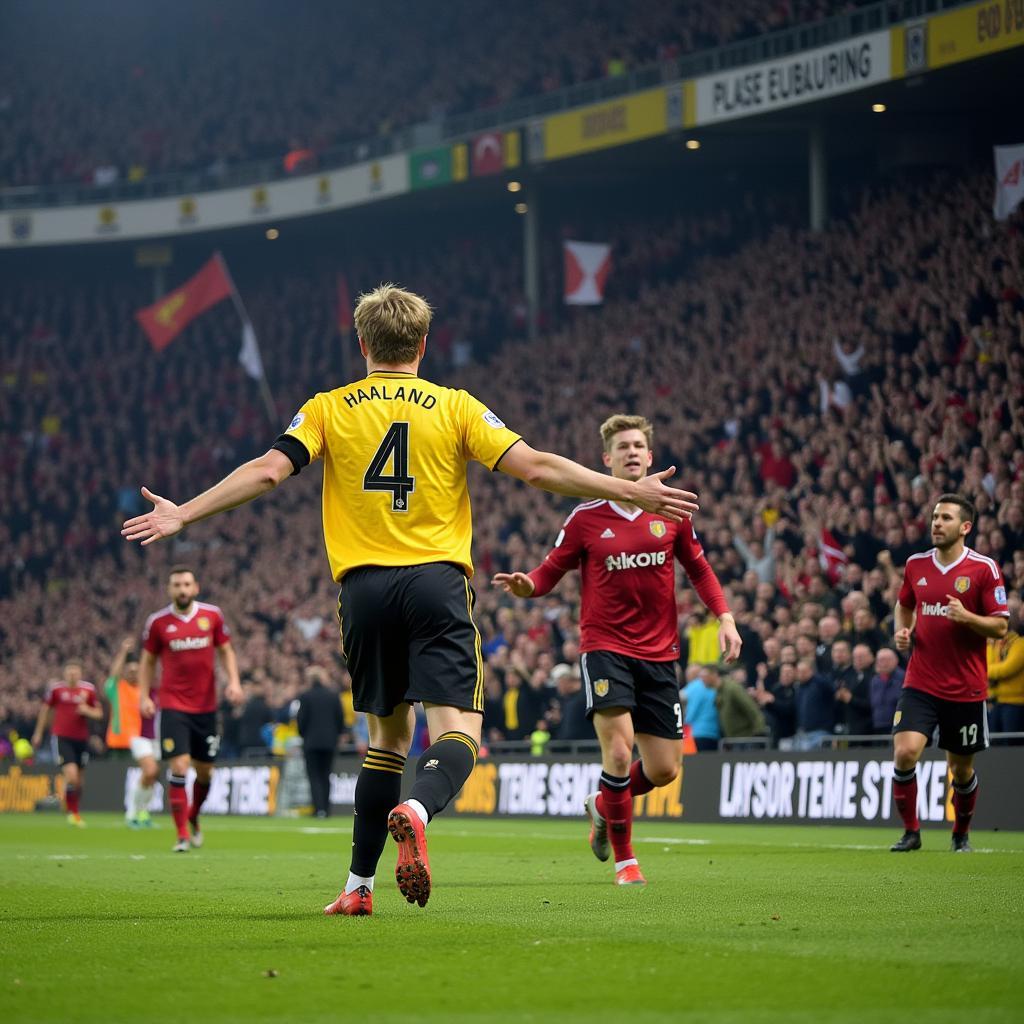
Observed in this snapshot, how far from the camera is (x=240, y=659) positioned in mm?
33906

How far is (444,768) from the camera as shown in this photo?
6836mm

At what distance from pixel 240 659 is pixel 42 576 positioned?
37.0 ft

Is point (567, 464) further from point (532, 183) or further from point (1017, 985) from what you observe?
point (532, 183)

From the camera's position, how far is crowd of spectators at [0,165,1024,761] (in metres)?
21.2

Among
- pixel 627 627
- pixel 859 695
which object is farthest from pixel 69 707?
pixel 627 627

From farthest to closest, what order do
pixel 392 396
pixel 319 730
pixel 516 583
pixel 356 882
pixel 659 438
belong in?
pixel 659 438
pixel 319 730
pixel 516 583
pixel 356 882
pixel 392 396

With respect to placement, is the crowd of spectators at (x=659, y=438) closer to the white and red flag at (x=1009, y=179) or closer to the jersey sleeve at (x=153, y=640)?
the white and red flag at (x=1009, y=179)

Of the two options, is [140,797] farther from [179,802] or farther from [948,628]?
[948,628]

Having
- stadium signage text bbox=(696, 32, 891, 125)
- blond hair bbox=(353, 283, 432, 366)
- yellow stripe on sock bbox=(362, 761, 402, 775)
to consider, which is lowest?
yellow stripe on sock bbox=(362, 761, 402, 775)

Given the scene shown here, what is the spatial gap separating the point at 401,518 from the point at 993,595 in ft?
20.5

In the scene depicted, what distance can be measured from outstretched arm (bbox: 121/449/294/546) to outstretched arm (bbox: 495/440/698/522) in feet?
2.86

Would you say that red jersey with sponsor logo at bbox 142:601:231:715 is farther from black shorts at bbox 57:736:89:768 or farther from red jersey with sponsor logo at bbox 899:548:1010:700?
black shorts at bbox 57:736:89:768

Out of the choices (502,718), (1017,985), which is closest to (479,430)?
(1017,985)

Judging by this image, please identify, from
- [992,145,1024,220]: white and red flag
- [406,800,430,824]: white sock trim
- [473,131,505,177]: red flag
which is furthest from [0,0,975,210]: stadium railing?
[406,800,430,824]: white sock trim
